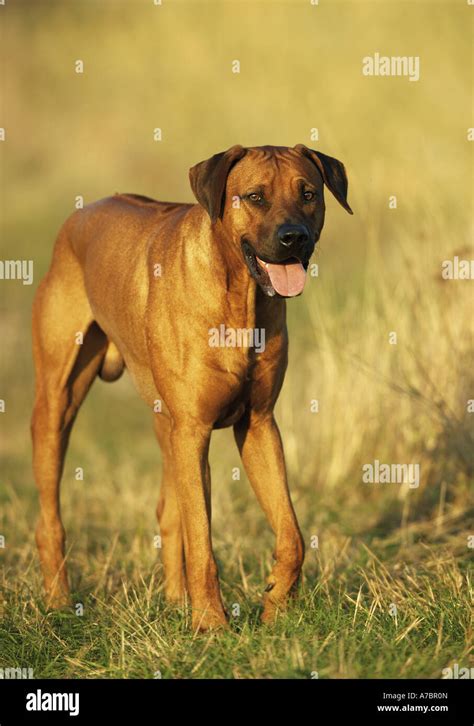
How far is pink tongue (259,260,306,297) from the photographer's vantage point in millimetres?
4992

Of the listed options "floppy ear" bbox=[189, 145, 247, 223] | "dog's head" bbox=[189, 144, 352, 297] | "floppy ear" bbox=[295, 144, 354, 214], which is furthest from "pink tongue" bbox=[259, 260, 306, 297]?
"floppy ear" bbox=[295, 144, 354, 214]

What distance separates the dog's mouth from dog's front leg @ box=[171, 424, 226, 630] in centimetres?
77

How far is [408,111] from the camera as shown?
19.3 meters

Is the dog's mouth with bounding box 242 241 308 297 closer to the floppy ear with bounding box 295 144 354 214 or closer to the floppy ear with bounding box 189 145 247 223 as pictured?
the floppy ear with bounding box 189 145 247 223

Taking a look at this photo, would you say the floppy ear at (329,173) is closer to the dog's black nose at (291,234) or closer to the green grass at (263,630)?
the dog's black nose at (291,234)

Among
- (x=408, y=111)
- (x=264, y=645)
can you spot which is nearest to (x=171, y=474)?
(x=264, y=645)

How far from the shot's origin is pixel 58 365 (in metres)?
6.60

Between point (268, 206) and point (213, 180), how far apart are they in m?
0.27

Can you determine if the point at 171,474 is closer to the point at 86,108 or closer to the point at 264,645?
the point at 264,645

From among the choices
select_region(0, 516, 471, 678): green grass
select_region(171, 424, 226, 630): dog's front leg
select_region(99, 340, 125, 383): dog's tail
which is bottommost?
select_region(0, 516, 471, 678): green grass

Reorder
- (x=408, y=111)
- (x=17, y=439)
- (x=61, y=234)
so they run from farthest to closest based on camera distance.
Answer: (x=408, y=111)
(x=17, y=439)
(x=61, y=234)

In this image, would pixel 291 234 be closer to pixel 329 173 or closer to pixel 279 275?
pixel 279 275

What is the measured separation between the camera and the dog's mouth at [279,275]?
499 cm

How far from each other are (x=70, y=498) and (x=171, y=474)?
3.11 metres
